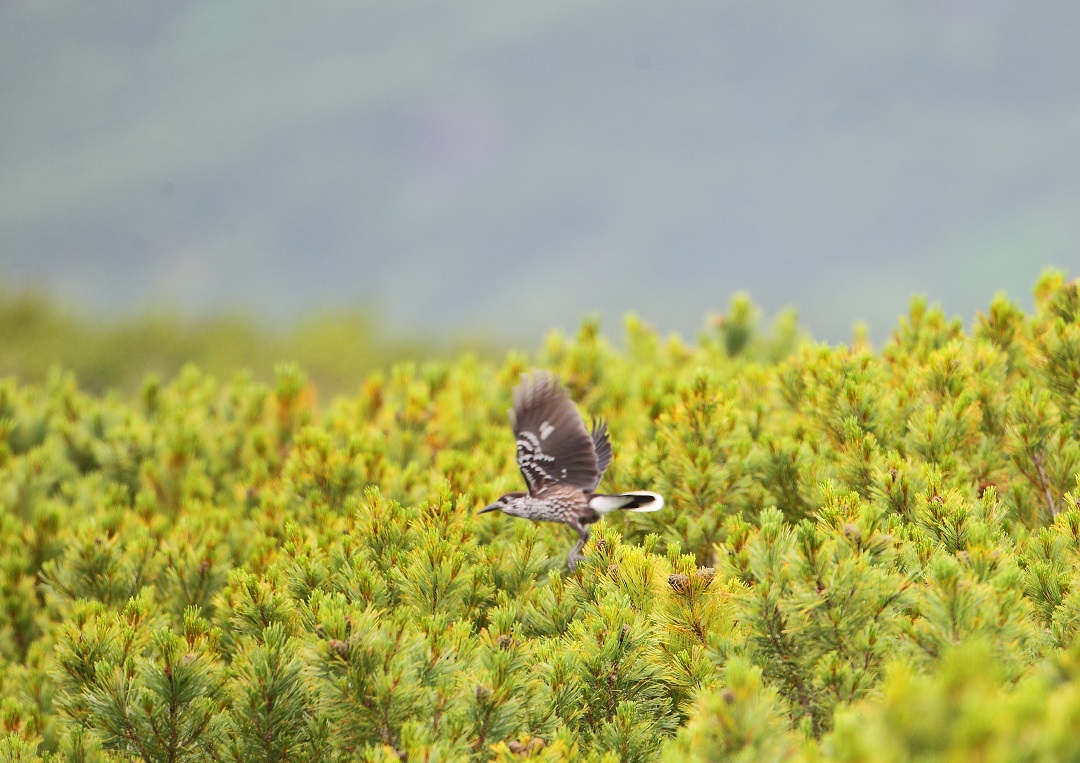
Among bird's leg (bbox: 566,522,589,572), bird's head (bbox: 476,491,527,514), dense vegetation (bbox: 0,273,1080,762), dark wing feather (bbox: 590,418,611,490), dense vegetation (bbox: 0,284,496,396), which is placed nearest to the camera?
dense vegetation (bbox: 0,273,1080,762)

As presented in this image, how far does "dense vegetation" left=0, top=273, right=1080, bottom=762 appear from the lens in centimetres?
251

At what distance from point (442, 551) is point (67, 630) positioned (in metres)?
1.59

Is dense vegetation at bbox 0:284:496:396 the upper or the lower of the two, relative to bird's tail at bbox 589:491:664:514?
upper

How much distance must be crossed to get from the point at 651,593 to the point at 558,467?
85 cm

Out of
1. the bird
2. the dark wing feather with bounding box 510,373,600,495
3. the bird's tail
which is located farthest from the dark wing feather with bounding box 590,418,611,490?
the bird's tail

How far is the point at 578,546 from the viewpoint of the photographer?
12.3 feet

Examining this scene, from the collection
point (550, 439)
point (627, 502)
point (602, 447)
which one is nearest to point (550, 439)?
point (550, 439)

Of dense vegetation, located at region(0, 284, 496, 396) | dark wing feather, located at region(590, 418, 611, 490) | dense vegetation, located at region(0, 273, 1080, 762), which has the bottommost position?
dense vegetation, located at region(0, 273, 1080, 762)

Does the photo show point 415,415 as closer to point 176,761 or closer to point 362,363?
point 176,761

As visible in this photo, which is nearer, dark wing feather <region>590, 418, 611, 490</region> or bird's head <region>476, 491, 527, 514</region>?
bird's head <region>476, 491, 527, 514</region>

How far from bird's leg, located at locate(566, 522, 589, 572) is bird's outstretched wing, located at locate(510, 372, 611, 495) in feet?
0.56

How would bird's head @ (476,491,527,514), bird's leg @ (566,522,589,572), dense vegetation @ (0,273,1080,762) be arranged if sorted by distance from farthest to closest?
bird's head @ (476,491,527,514)
bird's leg @ (566,522,589,572)
dense vegetation @ (0,273,1080,762)

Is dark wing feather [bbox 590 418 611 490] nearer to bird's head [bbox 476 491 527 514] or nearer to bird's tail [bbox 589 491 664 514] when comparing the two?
bird's tail [bbox 589 491 664 514]

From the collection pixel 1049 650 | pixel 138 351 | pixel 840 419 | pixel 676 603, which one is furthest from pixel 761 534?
pixel 138 351
